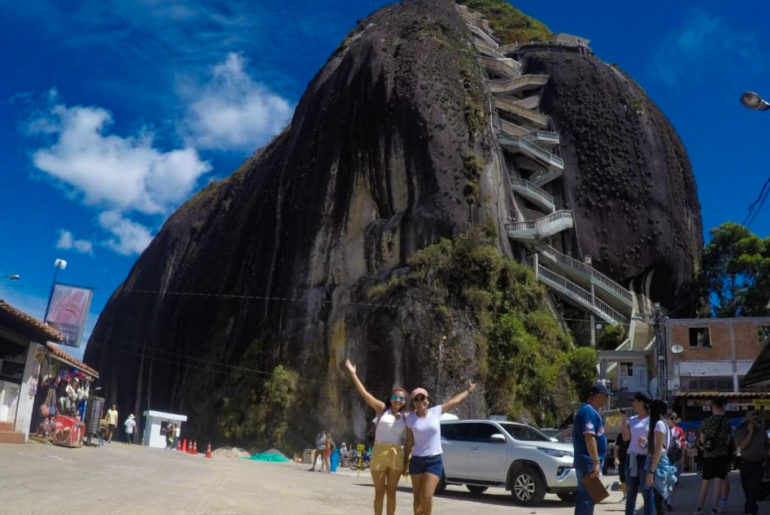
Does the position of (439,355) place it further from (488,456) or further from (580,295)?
(488,456)

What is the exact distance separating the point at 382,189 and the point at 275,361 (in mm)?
10977

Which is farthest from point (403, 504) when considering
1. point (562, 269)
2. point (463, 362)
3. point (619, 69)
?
point (619, 69)

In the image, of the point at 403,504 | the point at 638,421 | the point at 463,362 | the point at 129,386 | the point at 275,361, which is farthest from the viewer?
the point at 129,386

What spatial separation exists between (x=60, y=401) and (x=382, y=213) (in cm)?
2077

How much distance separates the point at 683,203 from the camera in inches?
1965

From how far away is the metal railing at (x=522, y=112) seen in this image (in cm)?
4978

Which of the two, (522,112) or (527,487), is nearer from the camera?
(527,487)

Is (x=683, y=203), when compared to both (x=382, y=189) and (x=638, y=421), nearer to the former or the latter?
(x=382, y=189)

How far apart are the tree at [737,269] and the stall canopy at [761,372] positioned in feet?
87.9

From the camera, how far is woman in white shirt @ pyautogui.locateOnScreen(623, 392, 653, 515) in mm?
8188

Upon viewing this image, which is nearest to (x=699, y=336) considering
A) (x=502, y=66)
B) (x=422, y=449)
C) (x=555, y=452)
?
(x=555, y=452)

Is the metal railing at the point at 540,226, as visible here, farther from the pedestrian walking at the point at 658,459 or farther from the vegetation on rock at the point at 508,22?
the pedestrian walking at the point at 658,459

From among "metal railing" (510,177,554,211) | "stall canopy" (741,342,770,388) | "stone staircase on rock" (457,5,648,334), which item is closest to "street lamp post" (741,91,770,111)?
"stall canopy" (741,342,770,388)

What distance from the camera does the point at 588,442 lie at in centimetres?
677
